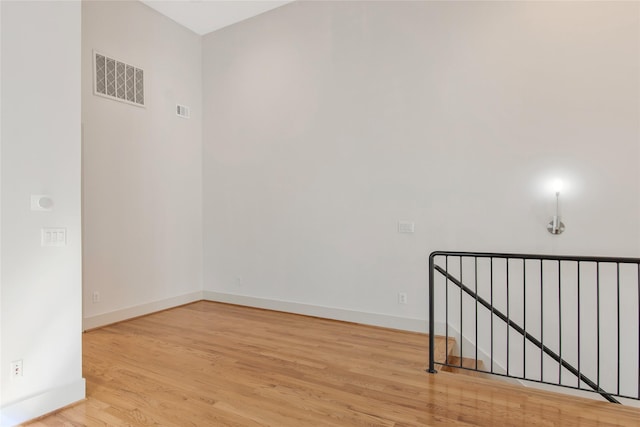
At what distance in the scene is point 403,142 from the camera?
453cm

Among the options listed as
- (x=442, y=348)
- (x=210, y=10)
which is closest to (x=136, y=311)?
(x=442, y=348)

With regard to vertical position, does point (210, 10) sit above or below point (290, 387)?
above

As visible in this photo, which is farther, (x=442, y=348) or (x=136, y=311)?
(x=136, y=311)

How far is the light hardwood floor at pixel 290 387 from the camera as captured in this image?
98.7 inches

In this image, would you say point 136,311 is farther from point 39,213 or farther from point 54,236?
point 39,213

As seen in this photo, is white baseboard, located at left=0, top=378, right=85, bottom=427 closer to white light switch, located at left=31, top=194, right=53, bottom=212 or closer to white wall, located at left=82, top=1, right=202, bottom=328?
white light switch, located at left=31, top=194, right=53, bottom=212

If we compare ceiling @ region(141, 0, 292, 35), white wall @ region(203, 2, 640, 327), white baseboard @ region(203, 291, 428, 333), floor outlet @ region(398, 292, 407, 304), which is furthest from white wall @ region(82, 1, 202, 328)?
floor outlet @ region(398, 292, 407, 304)

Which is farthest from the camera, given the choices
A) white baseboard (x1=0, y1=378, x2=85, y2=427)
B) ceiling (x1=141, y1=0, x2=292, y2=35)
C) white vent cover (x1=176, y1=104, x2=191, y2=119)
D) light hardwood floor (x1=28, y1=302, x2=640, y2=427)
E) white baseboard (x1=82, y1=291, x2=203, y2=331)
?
white vent cover (x1=176, y1=104, x2=191, y2=119)

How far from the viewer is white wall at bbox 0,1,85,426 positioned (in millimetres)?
2416

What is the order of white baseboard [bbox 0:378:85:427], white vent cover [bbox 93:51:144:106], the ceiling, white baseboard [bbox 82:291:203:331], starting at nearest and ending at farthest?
1. white baseboard [bbox 0:378:85:427]
2. white baseboard [bbox 82:291:203:331]
3. white vent cover [bbox 93:51:144:106]
4. the ceiling

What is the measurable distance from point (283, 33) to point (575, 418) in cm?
525

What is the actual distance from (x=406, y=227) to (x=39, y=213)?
3.49 m

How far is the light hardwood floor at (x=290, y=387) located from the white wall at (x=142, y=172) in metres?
0.87

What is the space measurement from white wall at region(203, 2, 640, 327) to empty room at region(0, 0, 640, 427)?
0.09 feet
